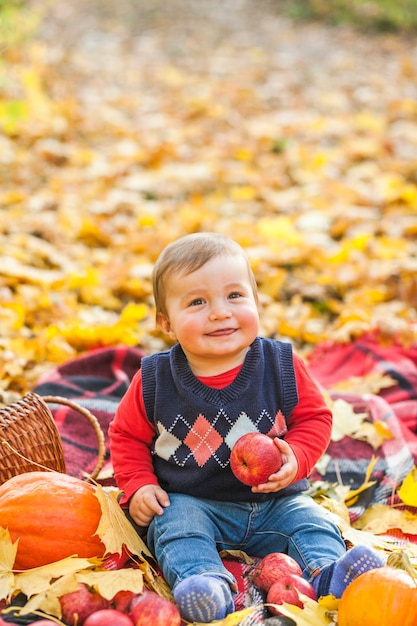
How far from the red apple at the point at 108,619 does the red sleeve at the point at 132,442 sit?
21.0 inches

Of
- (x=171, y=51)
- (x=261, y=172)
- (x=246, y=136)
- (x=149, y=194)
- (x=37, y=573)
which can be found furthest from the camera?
(x=171, y=51)

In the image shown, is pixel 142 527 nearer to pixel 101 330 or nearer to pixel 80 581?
pixel 80 581

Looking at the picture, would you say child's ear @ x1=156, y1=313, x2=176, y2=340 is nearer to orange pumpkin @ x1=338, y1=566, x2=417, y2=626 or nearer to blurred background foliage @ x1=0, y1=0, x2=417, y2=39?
orange pumpkin @ x1=338, y1=566, x2=417, y2=626

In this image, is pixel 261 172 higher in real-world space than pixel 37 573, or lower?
lower

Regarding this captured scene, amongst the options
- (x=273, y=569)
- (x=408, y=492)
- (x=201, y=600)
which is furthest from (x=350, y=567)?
(x=408, y=492)

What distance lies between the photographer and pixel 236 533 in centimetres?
222

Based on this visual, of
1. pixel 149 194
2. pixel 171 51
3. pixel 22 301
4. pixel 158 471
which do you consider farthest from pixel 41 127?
pixel 158 471

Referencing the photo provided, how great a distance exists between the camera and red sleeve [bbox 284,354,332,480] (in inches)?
87.2

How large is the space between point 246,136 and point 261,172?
940 millimetres

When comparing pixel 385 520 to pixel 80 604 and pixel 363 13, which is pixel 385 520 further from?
pixel 363 13

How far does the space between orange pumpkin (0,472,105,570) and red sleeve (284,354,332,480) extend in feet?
1.99

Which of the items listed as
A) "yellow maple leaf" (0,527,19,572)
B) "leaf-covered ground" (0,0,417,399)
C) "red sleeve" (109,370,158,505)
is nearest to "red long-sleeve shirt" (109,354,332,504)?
"red sleeve" (109,370,158,505)

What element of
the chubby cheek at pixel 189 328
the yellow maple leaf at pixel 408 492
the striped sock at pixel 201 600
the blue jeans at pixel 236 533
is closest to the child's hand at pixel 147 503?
the blue jeans at pixel 236 533

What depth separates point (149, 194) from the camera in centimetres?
574
